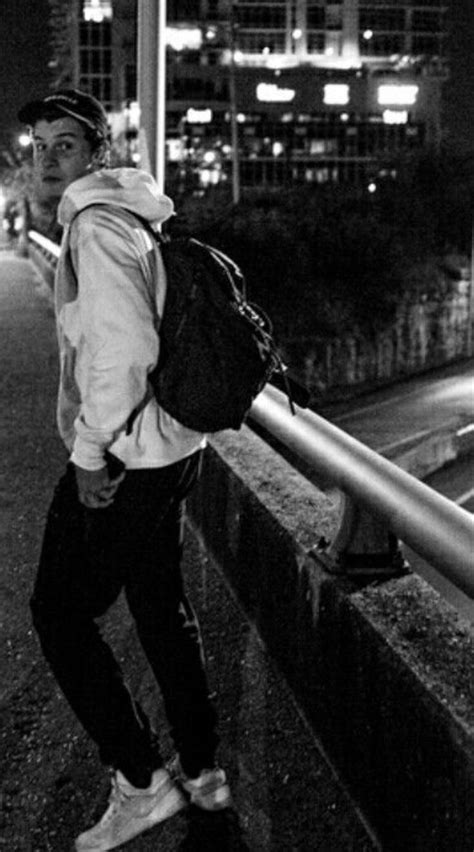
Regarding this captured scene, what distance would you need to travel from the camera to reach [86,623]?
309cm

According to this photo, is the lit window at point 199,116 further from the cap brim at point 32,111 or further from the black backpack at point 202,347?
the black backpack at point 202,347

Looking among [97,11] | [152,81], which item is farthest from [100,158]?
[97,11]

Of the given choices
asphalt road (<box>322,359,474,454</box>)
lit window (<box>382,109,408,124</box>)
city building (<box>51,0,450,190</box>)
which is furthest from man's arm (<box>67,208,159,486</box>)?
lit window (<box>382,109,408,124</box>)

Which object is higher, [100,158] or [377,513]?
[100,158]

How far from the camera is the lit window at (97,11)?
106000mm

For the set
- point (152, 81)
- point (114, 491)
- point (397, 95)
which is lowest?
point (114, 491)

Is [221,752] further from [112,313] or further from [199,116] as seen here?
[199,116]

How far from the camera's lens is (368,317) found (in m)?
57.8

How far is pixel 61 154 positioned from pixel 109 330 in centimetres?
58

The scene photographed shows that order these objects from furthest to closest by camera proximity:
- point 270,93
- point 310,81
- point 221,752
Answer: point 310,81, point 270,93, point 221,752

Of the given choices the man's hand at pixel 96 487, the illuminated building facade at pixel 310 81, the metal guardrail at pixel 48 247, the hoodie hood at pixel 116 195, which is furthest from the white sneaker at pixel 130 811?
the illuminated building facade at pixel 310 81

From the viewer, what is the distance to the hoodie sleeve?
270 centimetres

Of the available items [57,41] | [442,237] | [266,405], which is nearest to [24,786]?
[266,405]

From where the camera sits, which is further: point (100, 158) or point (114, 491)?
point (100, 158)
